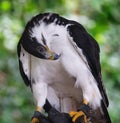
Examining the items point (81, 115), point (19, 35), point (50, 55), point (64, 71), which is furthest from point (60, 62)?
point (19, 35)

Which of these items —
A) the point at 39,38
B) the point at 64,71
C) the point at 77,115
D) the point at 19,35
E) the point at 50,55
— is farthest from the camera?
the point at 19,35

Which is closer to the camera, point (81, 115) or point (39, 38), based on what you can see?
point (81, 115)

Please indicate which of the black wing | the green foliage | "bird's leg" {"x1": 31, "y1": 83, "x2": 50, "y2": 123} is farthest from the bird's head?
the green foliage

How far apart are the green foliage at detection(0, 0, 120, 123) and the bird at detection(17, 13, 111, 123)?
4.13 ft

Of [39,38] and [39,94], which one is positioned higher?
[39,38]

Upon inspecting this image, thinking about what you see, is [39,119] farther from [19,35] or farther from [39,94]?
[19,35]

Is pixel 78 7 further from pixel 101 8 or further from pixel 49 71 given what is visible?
pixel 49 71

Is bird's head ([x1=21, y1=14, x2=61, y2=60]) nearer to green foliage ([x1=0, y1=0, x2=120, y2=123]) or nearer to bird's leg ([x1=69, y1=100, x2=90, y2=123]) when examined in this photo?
bird's leg ([x1=69, y1=100, x2=90, y2=123])

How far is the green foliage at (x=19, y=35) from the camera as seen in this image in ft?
19.1

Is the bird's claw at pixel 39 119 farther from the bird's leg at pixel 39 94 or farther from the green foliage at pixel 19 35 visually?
the green foliage at pixel 19 35

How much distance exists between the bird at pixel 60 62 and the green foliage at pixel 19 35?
4.13ft

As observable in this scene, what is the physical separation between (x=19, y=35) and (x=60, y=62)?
6.11 ft

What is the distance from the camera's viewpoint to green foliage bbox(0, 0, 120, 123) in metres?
5.81

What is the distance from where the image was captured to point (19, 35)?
6180mm
